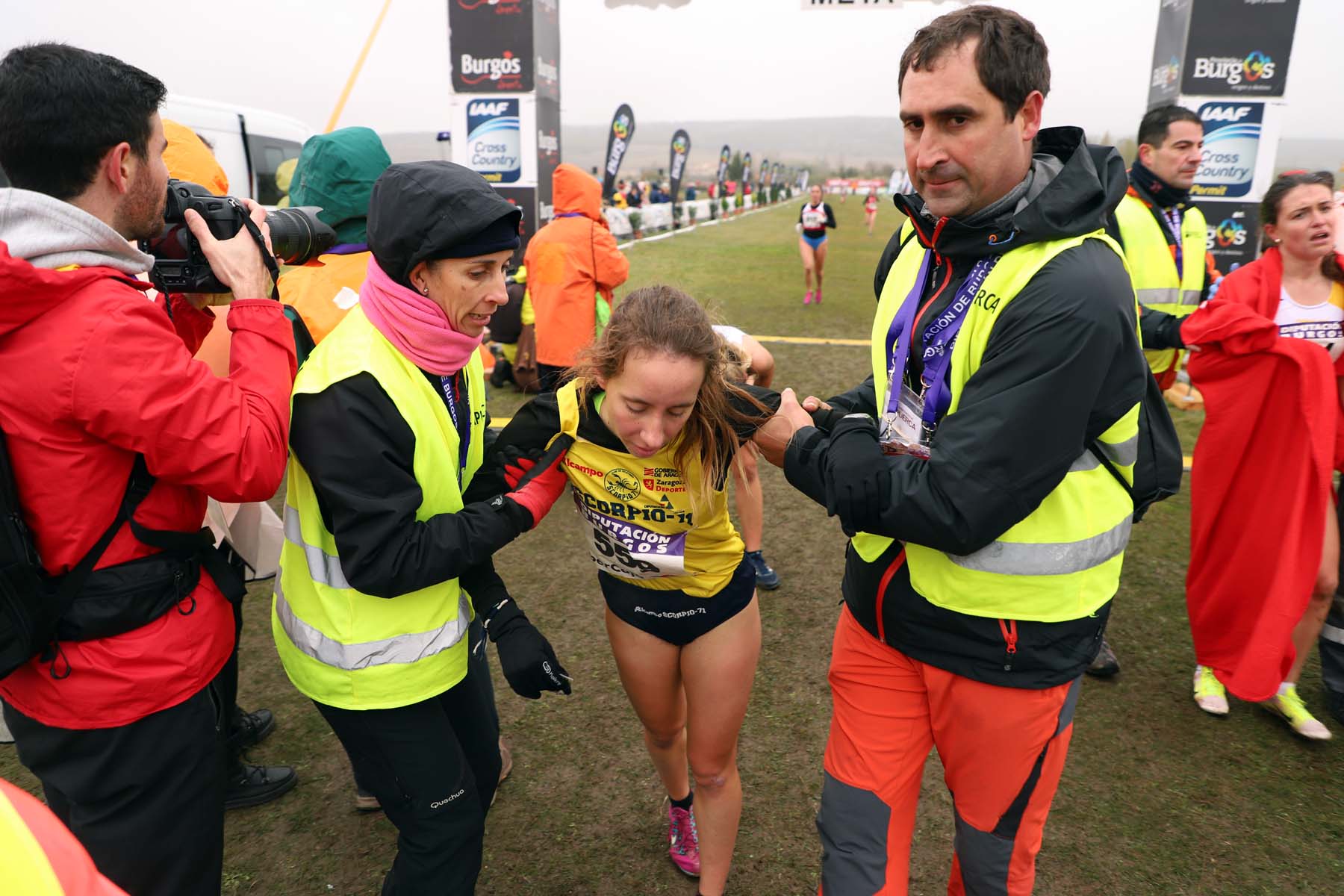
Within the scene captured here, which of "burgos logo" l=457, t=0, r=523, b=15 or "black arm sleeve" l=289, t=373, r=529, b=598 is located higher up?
"burgos logo" l=457, t=0, r=523, b=15

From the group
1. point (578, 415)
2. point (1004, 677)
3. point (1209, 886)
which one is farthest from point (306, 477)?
point (1209, 886)

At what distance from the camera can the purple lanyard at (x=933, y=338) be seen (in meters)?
1.64

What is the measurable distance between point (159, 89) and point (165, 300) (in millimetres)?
765

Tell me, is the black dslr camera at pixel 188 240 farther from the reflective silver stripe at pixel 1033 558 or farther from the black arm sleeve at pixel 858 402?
the reflective silver stripe at pixel 1033 558

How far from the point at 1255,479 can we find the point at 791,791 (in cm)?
213

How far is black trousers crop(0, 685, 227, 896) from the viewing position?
1.65m

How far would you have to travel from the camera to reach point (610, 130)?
17969mm

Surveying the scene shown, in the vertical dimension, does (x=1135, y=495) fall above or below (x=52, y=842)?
below

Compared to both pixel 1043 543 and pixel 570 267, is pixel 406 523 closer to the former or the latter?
pixel 1043 543

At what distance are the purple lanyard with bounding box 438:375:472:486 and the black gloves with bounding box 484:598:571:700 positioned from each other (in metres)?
0.34

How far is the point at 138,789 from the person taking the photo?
1.67 metres

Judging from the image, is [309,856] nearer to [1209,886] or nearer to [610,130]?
[1209,886]

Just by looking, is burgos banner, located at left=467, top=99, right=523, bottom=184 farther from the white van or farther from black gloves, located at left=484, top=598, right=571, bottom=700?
black gloves, located at left=484, top=598, right=571, bottom=700

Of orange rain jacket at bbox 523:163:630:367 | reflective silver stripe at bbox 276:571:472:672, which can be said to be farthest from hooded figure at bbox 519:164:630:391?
reflective silver stripe at bbox 276:571:472:672
